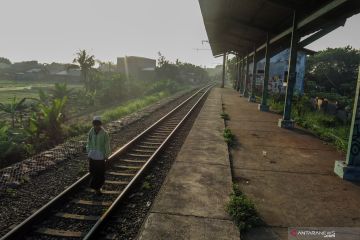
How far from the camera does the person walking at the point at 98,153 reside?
5657 millimetres

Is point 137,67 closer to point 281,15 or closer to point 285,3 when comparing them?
point 281,15

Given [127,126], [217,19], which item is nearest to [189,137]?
[127,126]

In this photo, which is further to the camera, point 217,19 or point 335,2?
point 217,19

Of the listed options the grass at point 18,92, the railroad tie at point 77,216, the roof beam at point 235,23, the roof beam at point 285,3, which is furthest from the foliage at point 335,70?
the railroad tie at point 77,216

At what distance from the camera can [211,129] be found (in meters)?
12.3

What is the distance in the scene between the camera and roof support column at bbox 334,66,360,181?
647cm

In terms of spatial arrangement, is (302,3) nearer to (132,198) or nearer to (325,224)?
(325,224)

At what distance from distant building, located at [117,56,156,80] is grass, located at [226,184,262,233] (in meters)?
59.4

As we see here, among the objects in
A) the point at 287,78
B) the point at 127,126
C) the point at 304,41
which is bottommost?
the point at 127,126

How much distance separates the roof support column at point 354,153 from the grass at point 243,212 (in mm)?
2876

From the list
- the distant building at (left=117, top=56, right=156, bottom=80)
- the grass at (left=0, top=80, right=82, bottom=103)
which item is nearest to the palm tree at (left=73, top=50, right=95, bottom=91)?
the grass at (left=0, top=80, right=82, bottom=103)

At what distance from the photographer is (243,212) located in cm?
483

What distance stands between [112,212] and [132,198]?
801 mm

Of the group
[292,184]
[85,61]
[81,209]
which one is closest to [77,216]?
[81,209]
